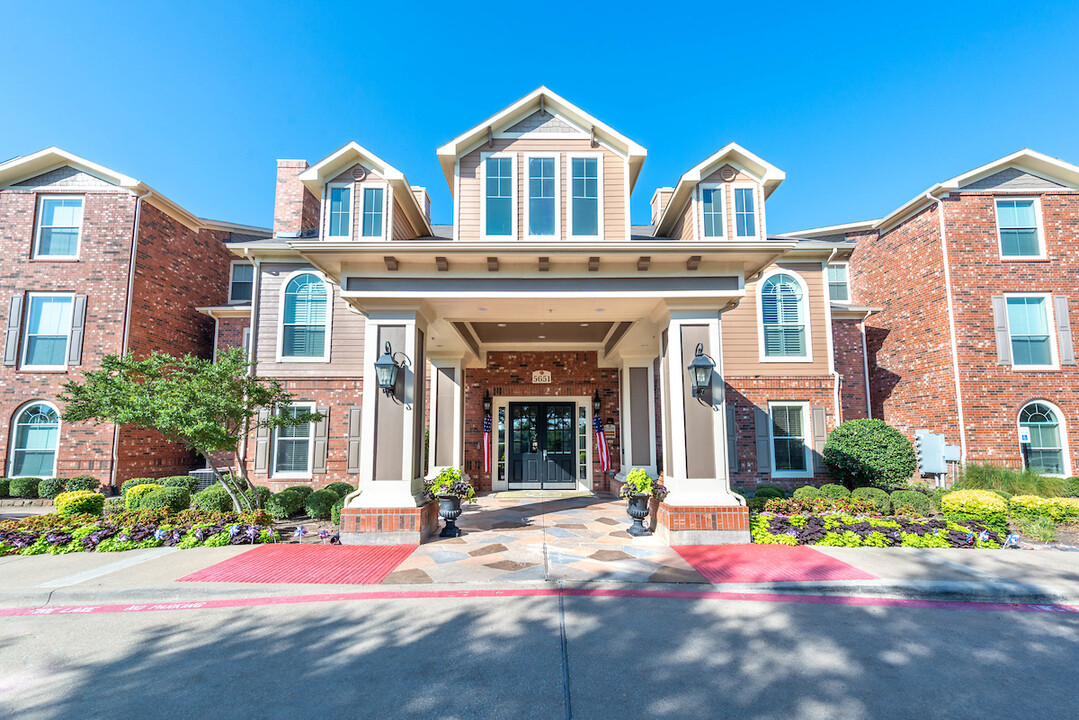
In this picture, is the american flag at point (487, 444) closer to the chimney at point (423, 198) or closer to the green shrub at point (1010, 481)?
the chimney at point (423, 198)

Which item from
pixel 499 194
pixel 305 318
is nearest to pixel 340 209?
pixel 305 318

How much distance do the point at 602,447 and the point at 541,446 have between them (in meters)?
1.57

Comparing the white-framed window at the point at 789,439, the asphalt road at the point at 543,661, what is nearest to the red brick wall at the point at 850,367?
the white-framed window at the point at 789,439

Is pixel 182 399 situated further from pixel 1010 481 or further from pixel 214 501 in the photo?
pixel 1010 481

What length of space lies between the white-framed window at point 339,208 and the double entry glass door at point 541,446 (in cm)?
574

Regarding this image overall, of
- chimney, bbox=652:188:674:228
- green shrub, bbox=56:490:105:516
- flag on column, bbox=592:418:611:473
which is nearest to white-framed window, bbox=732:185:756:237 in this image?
chimney, bbox=652:188:674:228

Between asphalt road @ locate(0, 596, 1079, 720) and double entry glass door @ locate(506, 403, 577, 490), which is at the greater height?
double entry glass door @ locate(506, 403, 577, 490)

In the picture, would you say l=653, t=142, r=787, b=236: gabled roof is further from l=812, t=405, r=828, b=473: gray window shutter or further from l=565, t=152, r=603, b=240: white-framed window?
l=812, t=405, r=828, b=473: gray window shutter

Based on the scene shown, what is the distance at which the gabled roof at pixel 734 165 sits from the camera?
36.0ft

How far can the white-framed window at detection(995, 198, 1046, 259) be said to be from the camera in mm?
12398

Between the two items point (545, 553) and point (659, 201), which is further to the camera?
point (659, 201)

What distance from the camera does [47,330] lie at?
40.8ft

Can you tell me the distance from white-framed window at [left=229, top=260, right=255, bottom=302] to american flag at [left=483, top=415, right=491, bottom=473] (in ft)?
27.1

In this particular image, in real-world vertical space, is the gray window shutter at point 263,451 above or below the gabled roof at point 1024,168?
below
